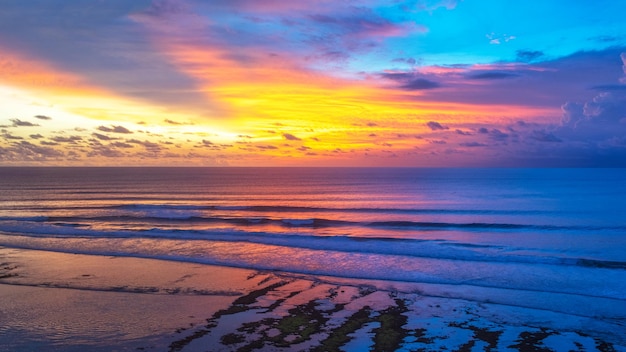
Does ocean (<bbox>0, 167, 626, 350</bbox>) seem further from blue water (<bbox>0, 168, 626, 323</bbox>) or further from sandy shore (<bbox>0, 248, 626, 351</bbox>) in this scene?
sandy shore (<bbox>0, 248, 626, 351</bbox>)

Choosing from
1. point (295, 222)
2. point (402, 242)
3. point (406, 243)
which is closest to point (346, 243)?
point (402, 242)

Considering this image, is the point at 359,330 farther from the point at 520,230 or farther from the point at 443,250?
the point at 520,230

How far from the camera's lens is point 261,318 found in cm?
1245

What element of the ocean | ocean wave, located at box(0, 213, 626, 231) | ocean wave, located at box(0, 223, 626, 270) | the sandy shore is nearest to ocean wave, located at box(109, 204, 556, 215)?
the ocean

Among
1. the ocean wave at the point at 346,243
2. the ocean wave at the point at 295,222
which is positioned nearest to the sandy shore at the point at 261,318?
the ocean wave at the point at 346,243

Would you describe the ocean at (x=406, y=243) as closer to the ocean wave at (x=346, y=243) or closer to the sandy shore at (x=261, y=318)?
the ocean wave at (x=346, y=243)

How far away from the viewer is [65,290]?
51.4 feet

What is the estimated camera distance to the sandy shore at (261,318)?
10594 millimetres

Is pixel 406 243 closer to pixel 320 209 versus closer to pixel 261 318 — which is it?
pixel 261 318

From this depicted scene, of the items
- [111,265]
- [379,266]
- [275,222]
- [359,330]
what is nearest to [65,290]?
[111,265]

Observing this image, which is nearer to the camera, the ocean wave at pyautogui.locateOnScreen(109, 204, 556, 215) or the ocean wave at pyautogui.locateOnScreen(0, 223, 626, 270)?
the ocean wave at pyautogui.locateOnScreen(0, 223, 626, 270)

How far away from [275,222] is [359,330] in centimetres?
2896

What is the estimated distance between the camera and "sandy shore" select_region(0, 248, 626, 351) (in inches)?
417

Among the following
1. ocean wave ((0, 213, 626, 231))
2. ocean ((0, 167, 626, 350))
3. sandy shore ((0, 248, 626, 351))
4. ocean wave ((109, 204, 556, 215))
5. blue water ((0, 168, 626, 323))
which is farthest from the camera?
ocean wave ((109, 204, 556, 215))
